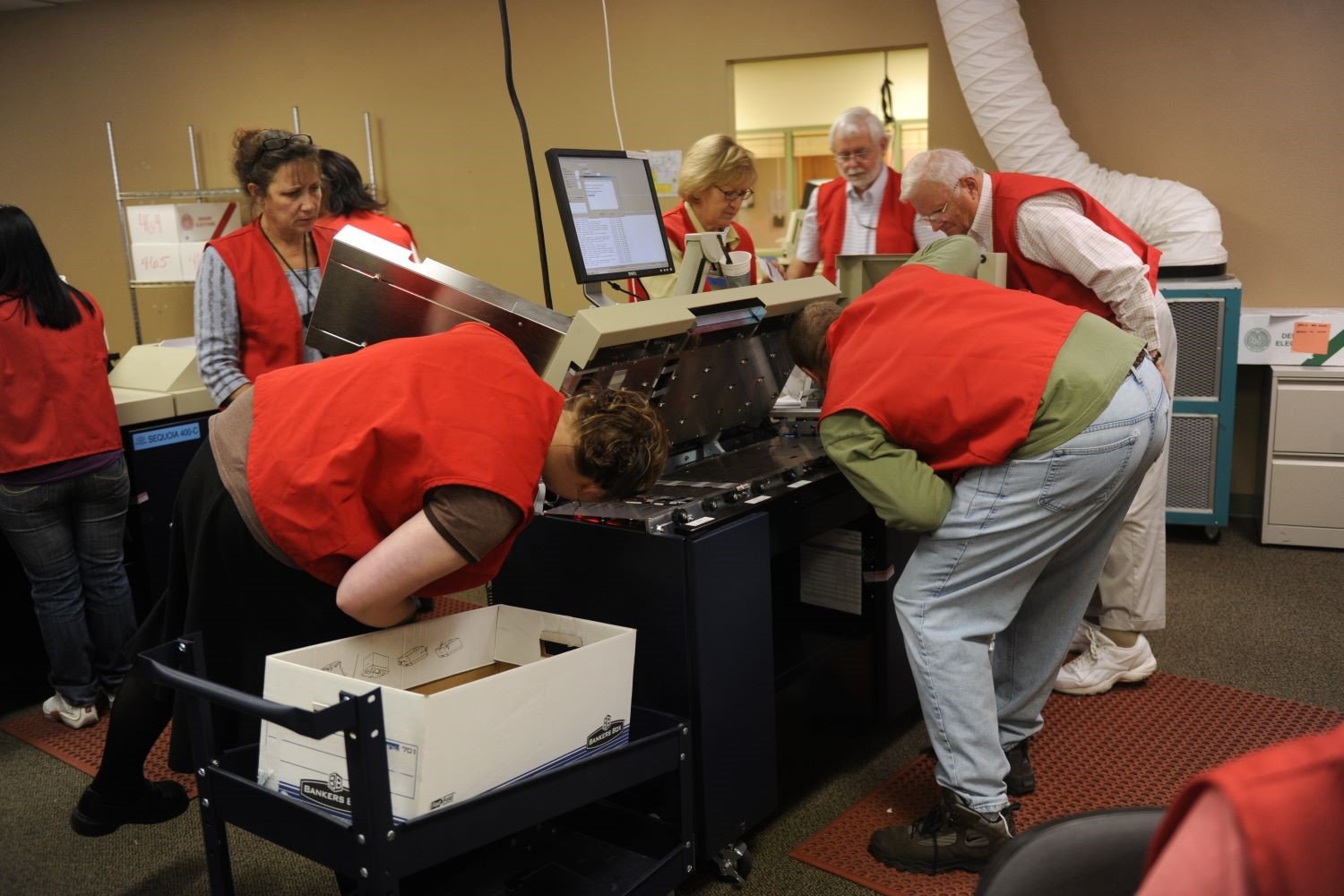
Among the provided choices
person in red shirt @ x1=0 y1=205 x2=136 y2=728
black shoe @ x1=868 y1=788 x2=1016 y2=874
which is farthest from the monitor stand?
person in red shirt @ x1=0 y1=205 x2=136 y2=728

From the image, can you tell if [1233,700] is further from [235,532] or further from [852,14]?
[852,14]

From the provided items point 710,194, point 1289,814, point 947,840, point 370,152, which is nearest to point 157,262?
point 370,152

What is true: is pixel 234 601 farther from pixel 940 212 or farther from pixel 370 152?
pixel 370 152

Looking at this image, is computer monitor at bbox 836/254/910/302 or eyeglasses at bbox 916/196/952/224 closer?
eyeglasses at bbox 916/196/952/224

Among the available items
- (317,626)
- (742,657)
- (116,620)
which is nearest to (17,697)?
(116,620)

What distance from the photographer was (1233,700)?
9.18 ft

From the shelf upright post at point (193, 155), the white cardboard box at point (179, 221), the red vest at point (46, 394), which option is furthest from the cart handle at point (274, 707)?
the shelf upright post at point (193, 155)

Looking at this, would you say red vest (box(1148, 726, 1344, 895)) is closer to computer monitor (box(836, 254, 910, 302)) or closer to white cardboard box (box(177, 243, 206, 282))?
computer monitor (box(836, 254, 910, 302))

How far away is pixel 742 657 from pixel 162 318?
484cm

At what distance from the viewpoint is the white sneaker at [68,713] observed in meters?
2.90

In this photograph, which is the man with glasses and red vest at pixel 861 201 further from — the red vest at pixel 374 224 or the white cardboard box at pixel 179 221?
the white cardboard box at pixel 179 221

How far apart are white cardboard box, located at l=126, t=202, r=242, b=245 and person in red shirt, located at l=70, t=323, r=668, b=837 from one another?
3.50 meters

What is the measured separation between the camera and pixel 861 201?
3617 millimetres

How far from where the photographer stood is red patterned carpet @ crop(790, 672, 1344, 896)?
7.15 feet
